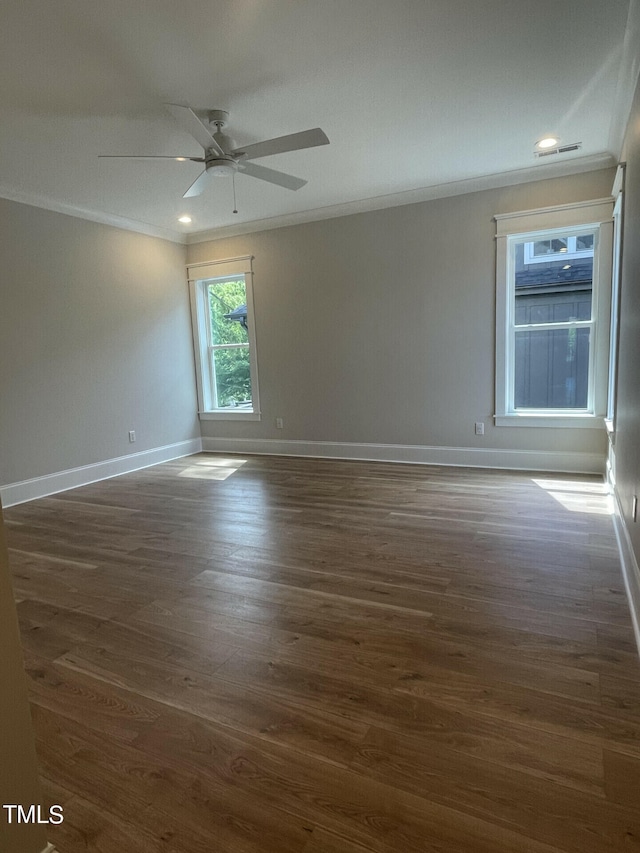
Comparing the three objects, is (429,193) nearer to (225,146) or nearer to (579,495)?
(225,146)

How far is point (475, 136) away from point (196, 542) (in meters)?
3.55

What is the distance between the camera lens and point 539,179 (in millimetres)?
4246

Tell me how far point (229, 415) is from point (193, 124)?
152 inches

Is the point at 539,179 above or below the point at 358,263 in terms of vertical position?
above

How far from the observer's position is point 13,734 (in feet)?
3.12

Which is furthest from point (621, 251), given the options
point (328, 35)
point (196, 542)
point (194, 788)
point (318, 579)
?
point (194, 788)

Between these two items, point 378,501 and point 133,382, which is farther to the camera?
point 133,382

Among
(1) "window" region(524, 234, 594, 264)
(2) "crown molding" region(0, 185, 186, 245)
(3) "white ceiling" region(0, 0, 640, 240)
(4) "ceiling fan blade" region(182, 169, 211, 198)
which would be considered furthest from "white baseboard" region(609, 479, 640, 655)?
(2) "crown molding" region(0, 185, 186, 245)

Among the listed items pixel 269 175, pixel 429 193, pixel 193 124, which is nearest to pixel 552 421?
pixel 429 193

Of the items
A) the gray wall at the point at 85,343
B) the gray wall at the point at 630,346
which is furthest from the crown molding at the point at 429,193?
the gray wall at the point at 85,343

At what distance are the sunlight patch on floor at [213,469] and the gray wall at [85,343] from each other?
65cm

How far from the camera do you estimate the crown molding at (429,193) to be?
160 inches

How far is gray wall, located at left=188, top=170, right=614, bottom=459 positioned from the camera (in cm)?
454

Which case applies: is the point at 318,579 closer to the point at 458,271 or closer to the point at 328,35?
the point at 328,35
